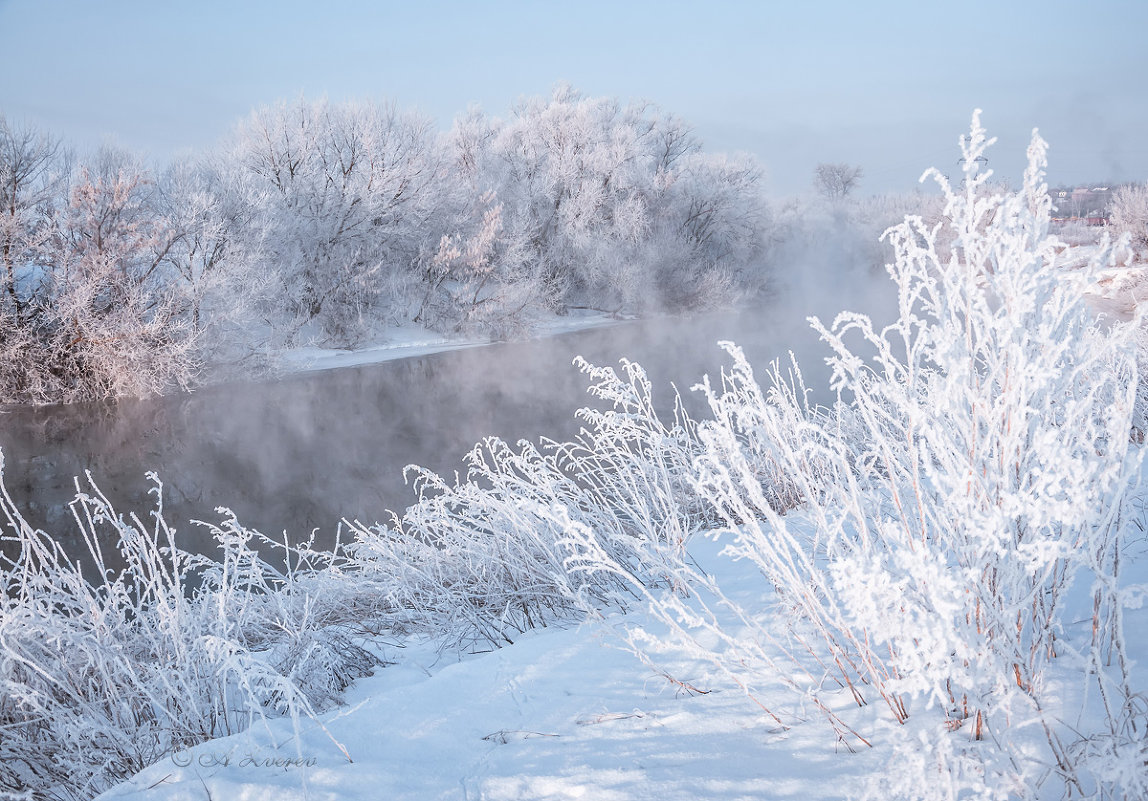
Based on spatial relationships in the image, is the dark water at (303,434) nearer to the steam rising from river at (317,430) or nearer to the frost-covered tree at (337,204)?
the steam rising from river at (317,430)

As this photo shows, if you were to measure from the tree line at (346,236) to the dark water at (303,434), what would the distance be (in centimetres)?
143

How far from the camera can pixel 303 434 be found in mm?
11797

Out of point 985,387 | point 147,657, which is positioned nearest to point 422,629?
point 147,657

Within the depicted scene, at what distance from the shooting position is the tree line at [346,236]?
13.6 metres

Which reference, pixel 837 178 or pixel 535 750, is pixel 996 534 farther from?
pixel 837 178

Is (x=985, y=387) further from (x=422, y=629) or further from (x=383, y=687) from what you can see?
(x=422, y=629)

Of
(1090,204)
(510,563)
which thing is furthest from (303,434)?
(1090,204)

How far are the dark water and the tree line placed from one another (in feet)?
4.70

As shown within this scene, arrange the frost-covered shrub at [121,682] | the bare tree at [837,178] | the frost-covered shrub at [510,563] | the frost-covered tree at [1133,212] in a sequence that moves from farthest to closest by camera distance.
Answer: the bare tree at [837,178], the frost-covered tree at [1133,212], the frost-covered shrub at [510,563], the frost-covered shrub at [121,682]

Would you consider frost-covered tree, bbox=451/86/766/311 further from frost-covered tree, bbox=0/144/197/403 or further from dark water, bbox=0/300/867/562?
frost-covered tree, bbox=0/144/197/403

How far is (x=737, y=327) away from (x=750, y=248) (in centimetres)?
1020

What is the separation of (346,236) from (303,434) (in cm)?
1113

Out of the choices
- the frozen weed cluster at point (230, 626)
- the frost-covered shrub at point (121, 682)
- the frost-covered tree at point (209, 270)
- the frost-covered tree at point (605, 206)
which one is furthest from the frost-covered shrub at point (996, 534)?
the frost-covered tree at point (605, 206)

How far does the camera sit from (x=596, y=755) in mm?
1759
